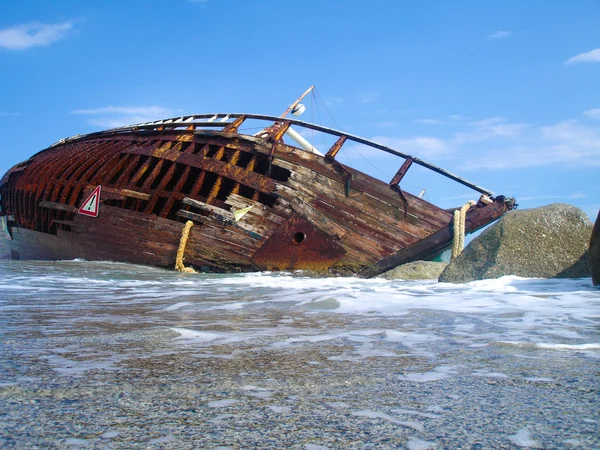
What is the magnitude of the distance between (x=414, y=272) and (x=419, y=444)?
905 centimetres

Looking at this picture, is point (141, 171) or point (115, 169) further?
point (115, 169)

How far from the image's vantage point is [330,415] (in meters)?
1.30

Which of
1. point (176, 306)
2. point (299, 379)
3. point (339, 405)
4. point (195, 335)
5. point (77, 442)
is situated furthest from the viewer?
point (176, 306)

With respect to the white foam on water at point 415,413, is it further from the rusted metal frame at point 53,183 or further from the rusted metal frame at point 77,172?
the rusted metal frame at point 53,183

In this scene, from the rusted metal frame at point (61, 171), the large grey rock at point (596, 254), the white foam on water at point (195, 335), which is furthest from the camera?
the rusted metal frame at point (61, 171)

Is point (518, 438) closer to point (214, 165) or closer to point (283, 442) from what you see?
point (283, 442)

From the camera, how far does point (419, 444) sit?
3.61 feet

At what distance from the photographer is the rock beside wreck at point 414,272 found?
982 cm

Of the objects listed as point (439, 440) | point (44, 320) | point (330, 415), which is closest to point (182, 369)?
point (330, 415)

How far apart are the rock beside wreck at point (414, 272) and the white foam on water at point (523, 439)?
858 cm

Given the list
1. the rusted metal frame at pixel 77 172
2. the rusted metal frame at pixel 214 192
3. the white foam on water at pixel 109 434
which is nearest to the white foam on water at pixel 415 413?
the white foam on water at pixel 109 434

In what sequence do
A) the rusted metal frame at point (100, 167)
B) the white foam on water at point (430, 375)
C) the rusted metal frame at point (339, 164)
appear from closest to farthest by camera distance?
1. the white foam on water at point (430, 375)
2. the rusted metal frame at point (339, 164)
3. the rusted metal frame at point (100, 167)

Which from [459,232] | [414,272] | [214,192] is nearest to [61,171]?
[214,192]

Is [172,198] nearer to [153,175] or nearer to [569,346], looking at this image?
[153,175]
